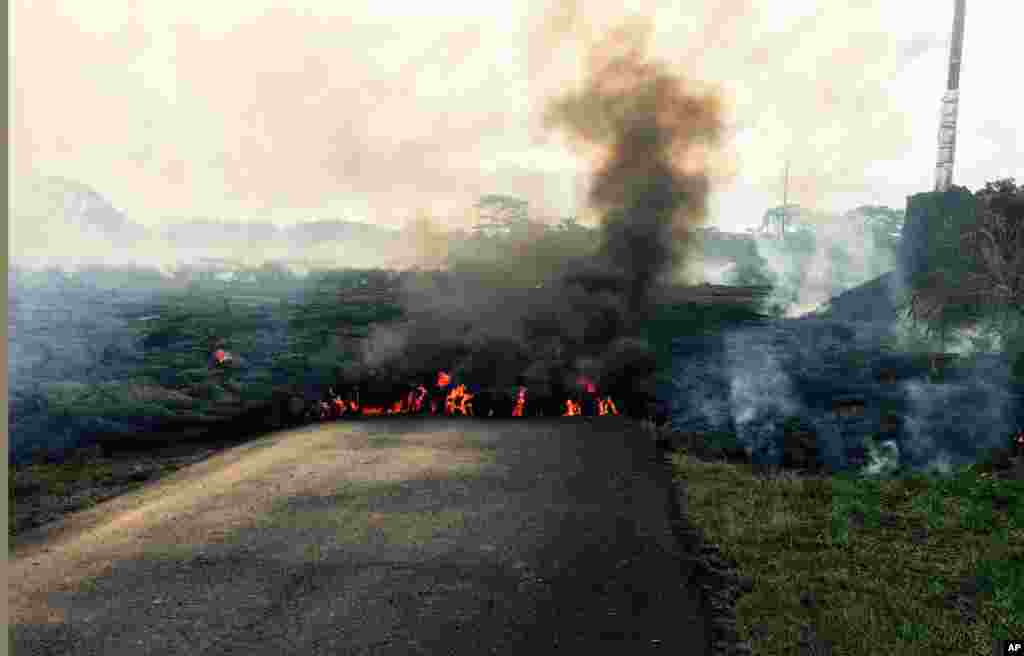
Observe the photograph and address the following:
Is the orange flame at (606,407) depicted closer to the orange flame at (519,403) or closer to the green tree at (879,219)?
the orange flame at (519,403)

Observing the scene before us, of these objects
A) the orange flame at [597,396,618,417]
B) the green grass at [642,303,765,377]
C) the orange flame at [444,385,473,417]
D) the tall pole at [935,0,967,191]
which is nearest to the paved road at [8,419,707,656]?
the orange flame at [597,396,618,417]

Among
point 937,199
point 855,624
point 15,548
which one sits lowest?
point 15,548

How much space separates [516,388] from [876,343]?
19431mm

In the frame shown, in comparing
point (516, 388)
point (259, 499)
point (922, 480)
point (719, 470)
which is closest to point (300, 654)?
point (259, 499)

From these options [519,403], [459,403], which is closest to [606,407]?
[519,403]

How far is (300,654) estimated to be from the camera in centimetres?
806

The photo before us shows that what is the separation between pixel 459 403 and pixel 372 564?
45.0 ft

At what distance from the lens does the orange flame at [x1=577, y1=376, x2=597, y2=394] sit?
24800 mm

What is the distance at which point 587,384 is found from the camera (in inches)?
994

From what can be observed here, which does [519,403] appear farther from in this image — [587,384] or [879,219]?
[879,219]

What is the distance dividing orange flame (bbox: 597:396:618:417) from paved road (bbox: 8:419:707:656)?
5.66 metres

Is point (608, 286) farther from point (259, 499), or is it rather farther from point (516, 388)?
point (259, 499)

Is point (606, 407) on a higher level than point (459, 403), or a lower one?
higher

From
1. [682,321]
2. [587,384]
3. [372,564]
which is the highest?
[682,321]
